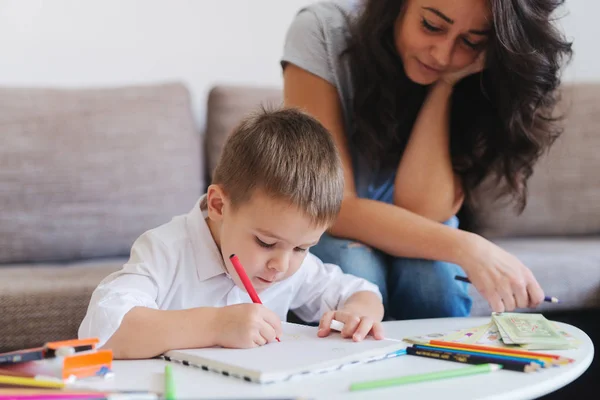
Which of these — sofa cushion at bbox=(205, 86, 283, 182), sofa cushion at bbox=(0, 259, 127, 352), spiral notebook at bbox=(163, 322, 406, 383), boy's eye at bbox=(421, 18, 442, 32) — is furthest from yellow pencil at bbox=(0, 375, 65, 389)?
sofa cushion at bbox=(205, 86, 283, 182)

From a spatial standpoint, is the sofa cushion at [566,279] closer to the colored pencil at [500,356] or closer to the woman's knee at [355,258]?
the woman's knee at [355,258]

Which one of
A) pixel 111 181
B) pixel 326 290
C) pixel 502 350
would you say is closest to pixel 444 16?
pixel 326 290

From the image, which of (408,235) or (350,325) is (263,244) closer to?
(350,325)

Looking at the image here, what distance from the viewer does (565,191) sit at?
6.78ft

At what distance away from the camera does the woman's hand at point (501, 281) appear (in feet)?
3.76

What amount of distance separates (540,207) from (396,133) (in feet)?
2.65

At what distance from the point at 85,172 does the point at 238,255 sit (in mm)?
897

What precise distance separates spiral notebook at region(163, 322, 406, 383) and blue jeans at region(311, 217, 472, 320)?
37 cm

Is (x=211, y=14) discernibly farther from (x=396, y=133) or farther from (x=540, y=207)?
(x=540, y=207)

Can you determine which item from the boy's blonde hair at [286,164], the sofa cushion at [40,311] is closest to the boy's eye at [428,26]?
the boy's blonde hair at [286,164]

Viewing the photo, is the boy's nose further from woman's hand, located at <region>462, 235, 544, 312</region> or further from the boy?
woman's hand, located at <region>462, 235, 544, 312</region>

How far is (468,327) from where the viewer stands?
1.02 m

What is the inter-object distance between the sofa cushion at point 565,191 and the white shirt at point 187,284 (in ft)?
3.24

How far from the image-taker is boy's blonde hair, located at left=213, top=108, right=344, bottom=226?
96 cm
